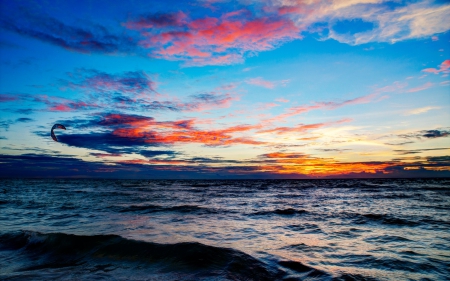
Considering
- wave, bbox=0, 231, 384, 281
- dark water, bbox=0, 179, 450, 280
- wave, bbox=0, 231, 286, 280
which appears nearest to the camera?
wave, bbox=0, 231, 384, 281

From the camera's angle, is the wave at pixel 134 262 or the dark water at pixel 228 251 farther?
the dark water at pixel 228 251

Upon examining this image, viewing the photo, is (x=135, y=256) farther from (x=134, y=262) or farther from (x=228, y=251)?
(x=228, y=251)

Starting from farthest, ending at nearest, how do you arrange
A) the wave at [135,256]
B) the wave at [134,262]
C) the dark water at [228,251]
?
the wave at [135,256], the dark water at [228,251], the wave at [134,262]

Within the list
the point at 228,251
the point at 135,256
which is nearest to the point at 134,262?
the point at 135,256

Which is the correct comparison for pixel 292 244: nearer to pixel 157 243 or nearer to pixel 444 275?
pixel 444 275

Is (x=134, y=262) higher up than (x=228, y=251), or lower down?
lower down

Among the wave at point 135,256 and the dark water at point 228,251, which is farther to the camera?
the wave at point 135,256

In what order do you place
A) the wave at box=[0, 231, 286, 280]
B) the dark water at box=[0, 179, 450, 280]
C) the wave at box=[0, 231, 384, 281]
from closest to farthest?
the wave at box=[0, 231, 384, 281] → the dark water at box=[0, 179, 450, 280] → the wave at box=[0, 231, 286, 280]

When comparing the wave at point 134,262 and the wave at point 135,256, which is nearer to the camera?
the wave at point 134,262

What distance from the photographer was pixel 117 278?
617 centimetres

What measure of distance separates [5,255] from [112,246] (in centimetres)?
312

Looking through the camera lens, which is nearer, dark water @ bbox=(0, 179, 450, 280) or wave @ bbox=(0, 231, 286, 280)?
dark water @ bbox=(0, 179, 450, 280)

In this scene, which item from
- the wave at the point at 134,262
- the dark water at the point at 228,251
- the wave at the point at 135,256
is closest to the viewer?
the wave at the point at 134,262

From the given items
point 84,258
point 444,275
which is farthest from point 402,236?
→ point 84,258
